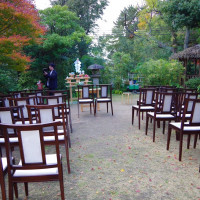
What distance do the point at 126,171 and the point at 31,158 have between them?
1.35 meters

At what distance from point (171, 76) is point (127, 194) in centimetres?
815

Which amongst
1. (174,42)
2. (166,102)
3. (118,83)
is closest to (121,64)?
(118,83)

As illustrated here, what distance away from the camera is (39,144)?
60.1 inches

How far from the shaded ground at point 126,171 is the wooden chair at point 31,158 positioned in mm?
509

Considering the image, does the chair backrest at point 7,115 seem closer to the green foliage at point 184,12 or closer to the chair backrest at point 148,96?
the chair backrest at point 148,96

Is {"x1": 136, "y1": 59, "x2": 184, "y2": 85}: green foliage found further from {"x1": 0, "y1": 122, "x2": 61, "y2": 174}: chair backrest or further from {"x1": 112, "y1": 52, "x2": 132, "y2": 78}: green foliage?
{"x1": 0, "y1": 122, "x2": 61, "y2": 174}: chair backrest

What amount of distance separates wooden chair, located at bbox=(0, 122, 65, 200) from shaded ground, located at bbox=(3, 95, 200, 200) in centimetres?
51

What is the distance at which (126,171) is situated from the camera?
2469 mm

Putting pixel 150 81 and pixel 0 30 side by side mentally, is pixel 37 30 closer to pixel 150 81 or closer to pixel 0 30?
pixel 0 30

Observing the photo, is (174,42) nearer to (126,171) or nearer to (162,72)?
(162,72)

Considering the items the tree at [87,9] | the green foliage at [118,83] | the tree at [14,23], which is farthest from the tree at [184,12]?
the tree at [87,9]

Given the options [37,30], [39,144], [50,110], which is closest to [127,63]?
[37,30]

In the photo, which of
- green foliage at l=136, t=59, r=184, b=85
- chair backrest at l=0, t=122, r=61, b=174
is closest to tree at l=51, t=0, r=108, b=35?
green foliage at l=136, t=59, r=184, b=85

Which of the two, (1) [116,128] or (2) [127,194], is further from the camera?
(1) [116,128]
